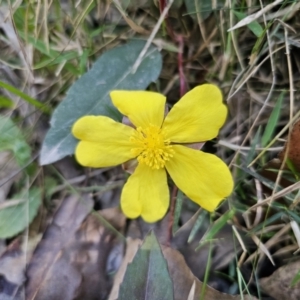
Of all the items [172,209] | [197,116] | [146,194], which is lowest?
[172,209]

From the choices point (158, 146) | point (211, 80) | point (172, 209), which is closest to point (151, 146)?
point (158, 146)

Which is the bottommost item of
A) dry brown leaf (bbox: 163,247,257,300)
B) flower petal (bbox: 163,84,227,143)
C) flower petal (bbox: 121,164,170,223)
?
dry brown leaf (bbox: 163,247,257,300)

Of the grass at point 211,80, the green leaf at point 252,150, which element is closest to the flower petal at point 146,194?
the grass at point 211,80

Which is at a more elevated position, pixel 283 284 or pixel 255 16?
pixel 255 16

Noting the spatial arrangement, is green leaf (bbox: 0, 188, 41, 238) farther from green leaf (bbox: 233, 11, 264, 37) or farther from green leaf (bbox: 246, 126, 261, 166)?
green leaf (bbox: 233, 11, 264, 37)

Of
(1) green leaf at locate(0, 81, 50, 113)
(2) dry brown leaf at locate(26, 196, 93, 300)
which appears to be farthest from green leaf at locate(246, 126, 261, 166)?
(1) green leaf at locate(0, 81, 50, 113)

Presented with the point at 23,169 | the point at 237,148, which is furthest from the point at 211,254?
the point at 23,169

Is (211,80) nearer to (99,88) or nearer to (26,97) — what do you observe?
(99,88)
